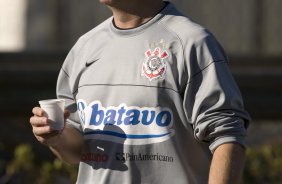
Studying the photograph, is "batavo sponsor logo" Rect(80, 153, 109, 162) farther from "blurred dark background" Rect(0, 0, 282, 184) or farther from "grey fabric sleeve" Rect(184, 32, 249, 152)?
"blurred dark background" Rect(0, 0, 282, 184)

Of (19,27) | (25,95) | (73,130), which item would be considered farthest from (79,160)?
(19,27)

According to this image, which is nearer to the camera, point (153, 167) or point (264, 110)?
point (153, 167)

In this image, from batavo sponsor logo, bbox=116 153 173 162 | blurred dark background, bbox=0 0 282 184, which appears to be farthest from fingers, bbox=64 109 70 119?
blurred dark background, bbox=0 0 282 184

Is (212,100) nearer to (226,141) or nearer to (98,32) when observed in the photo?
(226,141)

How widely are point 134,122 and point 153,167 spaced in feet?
0.55

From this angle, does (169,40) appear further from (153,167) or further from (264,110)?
(264,110)

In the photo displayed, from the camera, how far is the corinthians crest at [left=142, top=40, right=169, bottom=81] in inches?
151

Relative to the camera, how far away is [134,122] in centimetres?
388

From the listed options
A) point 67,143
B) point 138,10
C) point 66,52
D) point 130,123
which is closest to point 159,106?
point 130,123

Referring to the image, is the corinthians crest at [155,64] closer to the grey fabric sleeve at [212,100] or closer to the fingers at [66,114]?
the grey fabric sleeve at [212,100]

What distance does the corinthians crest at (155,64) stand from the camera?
3.83 meters

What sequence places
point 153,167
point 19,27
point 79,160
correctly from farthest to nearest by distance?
1. point 19,27
2. point 79,160
3. point 153,167

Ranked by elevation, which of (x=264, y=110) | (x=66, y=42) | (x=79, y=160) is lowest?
(x=66, y=42)

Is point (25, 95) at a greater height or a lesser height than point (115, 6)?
lesser
